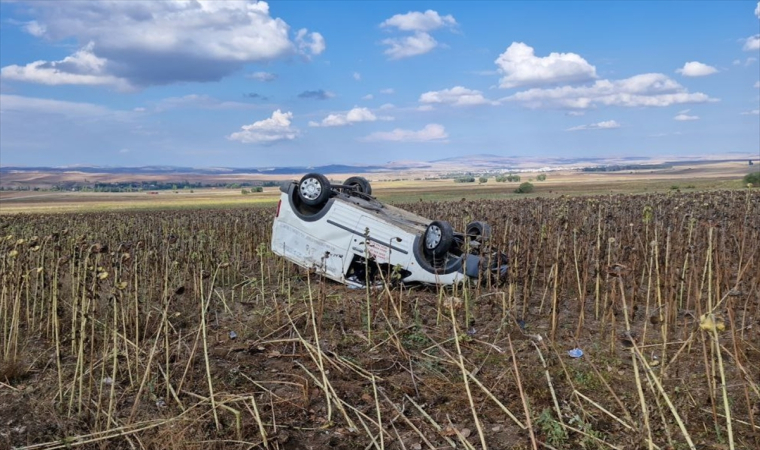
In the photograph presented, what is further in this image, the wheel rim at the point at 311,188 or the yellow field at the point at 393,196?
the yellow field at the point at 393,196

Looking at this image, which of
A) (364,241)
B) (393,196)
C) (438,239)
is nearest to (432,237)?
(438,239)

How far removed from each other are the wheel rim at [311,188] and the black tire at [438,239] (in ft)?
7.28

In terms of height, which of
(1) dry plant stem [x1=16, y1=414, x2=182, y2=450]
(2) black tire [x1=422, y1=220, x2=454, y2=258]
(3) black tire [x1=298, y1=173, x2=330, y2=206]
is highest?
(3) black tire [x1=298, y1=173, x2=330, y2=206]

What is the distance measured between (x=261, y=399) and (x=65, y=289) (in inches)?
248

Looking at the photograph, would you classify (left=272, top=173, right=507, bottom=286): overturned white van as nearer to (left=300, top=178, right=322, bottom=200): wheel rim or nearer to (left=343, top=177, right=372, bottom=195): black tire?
(left=300, top=178, right=322, bottom=200): wheel rim

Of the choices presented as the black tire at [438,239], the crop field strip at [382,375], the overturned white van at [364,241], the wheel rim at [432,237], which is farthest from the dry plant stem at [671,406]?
the wheel rim at [432,237]

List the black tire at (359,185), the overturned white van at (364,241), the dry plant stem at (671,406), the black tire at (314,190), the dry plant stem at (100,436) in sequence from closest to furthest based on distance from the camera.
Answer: the dry plant stem at (671,406) → the dry plant stem at (100,436) → the overturned white van at (364,241) → the black tire at (314,190) → the black tire at (359,185)

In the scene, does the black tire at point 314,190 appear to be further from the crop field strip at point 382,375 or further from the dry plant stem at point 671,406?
the dry plant stem at point 671,406

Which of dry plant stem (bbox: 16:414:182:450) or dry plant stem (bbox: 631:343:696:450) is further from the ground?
dry plant stem (bbox: 631:343:696:450)

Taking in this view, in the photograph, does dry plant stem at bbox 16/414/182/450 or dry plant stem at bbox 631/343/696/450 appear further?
dry plant stem at bbox 16/414/182/450

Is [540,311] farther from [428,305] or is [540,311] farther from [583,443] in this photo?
[583,443]

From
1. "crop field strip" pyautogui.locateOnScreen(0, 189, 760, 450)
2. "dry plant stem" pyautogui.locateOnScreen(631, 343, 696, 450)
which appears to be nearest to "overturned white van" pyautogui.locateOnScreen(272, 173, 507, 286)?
"crop field strip" pyautogui.locateOnScreen(0, 189, 760, 450)

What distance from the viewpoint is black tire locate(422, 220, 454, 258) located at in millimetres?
10227

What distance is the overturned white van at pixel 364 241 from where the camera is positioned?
34.0 feet
